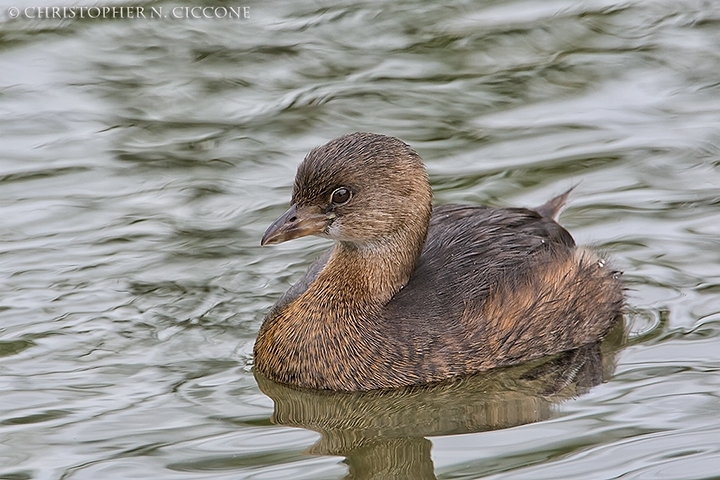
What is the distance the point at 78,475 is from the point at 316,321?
1600 millimetres

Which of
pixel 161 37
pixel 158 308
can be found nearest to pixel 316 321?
pixel 158 308

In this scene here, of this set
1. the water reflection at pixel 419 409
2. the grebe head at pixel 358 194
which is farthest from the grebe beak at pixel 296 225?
the water reflection at pixel 419 409

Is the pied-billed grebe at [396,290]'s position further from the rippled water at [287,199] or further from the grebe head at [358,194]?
the rippled water at [287,199]

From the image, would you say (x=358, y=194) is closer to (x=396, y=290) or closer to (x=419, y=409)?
(x=396, y=290)

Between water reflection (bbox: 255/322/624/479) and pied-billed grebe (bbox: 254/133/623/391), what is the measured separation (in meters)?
0.08

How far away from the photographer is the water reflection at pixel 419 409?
264 inches

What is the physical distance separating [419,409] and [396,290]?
694 mm

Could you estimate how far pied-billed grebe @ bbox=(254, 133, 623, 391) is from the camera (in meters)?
7.31

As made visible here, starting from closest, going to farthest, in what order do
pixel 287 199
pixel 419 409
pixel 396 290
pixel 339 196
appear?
pixel 419 409 → pixel 339 196 → pixel 396 290 → pixel 287 199

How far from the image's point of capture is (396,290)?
24.7 ft

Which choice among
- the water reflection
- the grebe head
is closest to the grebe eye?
the grebe head

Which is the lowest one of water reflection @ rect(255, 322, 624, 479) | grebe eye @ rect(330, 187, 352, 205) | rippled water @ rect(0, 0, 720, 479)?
water reflection @ rect(255, 322, 624, 479)

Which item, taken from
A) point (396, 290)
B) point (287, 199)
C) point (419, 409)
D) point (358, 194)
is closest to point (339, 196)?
point (358, 194)

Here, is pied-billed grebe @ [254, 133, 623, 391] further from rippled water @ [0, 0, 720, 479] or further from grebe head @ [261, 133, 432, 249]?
rippled water @ [0, 0, 720, 479]
